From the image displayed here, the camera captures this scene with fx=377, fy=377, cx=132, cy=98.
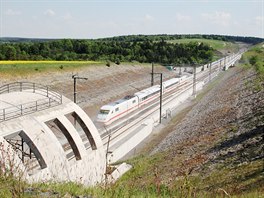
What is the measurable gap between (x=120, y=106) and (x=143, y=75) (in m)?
51.2

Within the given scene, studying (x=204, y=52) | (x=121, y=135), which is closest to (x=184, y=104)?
(x=121, y=135)

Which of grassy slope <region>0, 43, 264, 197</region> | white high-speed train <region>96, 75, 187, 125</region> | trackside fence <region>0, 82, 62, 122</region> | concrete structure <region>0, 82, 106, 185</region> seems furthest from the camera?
white high-speed train <region>96, 75, 187, 125</region>

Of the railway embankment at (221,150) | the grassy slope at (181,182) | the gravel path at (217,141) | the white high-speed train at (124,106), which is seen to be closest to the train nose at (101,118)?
the white high-speed train at (124,106)

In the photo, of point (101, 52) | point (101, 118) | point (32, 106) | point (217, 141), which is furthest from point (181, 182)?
point (101, 52)

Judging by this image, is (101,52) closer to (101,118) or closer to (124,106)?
(124,106)

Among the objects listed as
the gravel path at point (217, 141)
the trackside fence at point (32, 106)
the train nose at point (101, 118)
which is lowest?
the train nose at point (101, 118)

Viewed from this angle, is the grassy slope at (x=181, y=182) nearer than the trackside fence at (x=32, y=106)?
Yes

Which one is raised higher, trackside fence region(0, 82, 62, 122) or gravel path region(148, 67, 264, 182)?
trackside fence region(0, 82, 62, 122)

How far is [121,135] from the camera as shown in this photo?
37219 millimetres

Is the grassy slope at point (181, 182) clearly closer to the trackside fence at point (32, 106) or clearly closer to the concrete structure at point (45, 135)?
the concrete structure at point (45, 135)

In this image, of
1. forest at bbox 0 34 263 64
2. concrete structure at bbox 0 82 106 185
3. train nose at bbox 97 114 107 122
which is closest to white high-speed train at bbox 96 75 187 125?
train nose at bbox 97 114 107 122

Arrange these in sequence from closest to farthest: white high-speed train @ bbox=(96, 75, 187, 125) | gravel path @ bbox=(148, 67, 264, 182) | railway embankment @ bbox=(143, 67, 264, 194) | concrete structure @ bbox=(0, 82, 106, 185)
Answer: railway embankment @ bbox=(143, 67, 264, 194), concrete structure @ bbox=(0, 82, 106, 185), gravel path @ bbox=(148, 67, 264, 182), white high-speed train @ bbox=(96, 75, 187, 125)

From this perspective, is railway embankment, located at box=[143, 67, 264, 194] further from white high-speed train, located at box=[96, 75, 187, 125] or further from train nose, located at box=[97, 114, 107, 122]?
train nose, located at box=[97, 114, 107, 122]

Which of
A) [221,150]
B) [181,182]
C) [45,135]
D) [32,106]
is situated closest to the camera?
[181,182]
